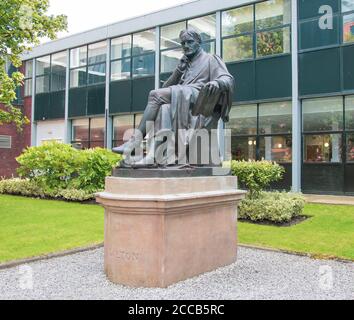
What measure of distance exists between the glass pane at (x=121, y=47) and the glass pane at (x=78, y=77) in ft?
7.83

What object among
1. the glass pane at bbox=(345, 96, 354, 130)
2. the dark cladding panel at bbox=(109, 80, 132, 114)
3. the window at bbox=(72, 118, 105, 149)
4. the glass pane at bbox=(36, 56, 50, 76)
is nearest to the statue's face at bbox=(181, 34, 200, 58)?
the glass pane at bbox=(345, 96, 354, 130)

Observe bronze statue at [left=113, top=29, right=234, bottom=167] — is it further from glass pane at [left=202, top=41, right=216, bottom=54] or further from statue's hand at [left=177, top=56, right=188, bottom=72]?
glass pane at [left=202, top=41, right=216, bottom=54]

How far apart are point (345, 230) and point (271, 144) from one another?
26.9ft

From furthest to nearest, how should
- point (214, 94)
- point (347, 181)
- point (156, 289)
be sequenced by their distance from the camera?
point (347, 181) < point (214, 94) < point (156, 289)

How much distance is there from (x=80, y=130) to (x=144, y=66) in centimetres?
567

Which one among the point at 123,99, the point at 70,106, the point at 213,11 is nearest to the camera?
the point at 213,11

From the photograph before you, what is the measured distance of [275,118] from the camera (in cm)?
1661

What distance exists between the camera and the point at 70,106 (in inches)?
934

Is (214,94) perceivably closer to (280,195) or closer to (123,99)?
(280,195)

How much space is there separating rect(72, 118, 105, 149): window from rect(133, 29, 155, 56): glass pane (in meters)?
4.16

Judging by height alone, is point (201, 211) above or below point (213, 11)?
below

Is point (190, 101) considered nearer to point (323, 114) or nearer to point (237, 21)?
point (323, 114)

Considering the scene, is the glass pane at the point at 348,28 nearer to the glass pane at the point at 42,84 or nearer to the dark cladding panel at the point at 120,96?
the dark cladding panel at the point at 120,96

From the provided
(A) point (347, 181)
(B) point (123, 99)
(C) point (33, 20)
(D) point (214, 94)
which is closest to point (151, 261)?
(D) point (214, 94)
